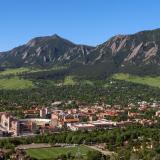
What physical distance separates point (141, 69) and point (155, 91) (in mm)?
41787

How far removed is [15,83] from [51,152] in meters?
108

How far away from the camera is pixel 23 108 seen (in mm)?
105250

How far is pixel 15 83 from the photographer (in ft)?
540

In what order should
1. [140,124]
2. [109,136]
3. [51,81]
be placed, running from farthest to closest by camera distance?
[51,81] < [140,124] < [109,136]

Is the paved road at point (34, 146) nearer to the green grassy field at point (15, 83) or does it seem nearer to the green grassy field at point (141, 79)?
the green grassy field at point (15, 83)

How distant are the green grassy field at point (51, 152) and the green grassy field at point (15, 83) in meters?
97.3

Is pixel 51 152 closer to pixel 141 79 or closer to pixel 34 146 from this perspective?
pixel 34 146

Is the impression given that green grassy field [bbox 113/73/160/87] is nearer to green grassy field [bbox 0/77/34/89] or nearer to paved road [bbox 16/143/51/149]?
green grassy field [bbox 0/77/34/89]

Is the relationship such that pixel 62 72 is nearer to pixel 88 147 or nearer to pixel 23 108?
pixel 23 108

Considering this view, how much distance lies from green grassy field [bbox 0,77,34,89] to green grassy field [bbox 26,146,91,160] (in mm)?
97324

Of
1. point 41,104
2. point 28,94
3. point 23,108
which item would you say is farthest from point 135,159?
point 28,94

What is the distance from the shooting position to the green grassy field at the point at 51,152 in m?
56.0

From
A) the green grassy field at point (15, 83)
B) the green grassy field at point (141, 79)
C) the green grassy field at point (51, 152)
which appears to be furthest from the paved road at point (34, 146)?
the green grassy field at point (141, 79)

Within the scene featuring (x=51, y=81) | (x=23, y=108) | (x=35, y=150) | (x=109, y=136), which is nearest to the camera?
(x=35, y=150)
